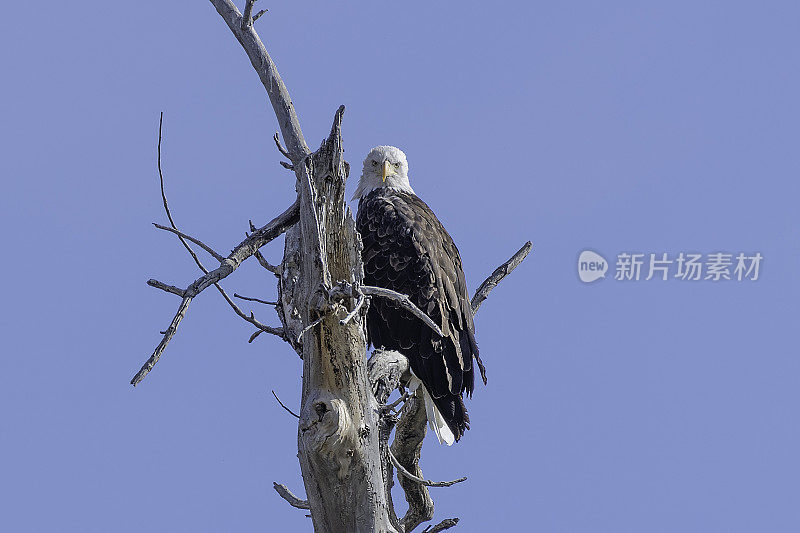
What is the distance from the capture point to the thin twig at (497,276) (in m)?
6.32

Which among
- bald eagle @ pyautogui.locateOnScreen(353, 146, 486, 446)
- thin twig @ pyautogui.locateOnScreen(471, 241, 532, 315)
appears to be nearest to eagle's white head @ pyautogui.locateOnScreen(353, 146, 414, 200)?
bald eagle @ pyautogui.locateOnScreen(353, 146, 486, 446)

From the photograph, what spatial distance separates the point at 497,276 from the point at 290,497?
90.0 inches

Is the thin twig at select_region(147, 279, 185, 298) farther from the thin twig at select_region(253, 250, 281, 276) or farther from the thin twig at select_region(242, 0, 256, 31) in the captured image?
the thin twig at select_region(242, 0, 256, 31)

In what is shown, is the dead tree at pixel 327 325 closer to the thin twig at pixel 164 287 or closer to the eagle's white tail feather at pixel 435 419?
the thin twig at pixel 164 287

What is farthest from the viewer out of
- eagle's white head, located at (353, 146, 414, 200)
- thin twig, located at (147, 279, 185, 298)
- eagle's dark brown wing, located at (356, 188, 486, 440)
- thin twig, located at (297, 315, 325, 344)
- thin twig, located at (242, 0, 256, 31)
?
eagle's white head, located at (353, 146, 414, 200)

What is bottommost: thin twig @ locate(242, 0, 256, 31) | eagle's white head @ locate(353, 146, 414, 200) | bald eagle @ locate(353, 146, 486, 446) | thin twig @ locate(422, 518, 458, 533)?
thin twig @ locate(422, 518, 458, 533)

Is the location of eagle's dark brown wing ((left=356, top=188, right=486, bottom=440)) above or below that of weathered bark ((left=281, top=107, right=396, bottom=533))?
above

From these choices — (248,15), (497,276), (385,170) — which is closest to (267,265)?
(248,15)

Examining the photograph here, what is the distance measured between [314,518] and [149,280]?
4.19 ft

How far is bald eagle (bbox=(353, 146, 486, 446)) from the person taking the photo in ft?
19.0

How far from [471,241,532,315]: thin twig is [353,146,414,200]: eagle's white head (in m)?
1.03

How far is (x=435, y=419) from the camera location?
19.0ft

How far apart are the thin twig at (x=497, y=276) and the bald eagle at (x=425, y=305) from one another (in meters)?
0.15

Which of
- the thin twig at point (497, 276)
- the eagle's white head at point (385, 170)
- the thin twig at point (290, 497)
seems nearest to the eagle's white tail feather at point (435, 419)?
the thin twig at point (497, 276)
